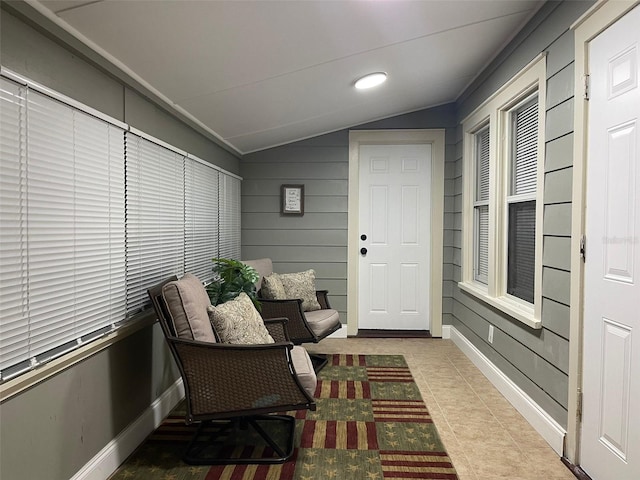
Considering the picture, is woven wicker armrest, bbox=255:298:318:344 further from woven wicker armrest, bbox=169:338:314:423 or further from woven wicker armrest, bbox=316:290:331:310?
woven wicker armrest, bbox=169:338:314:423

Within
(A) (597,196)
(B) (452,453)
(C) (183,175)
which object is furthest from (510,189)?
(C) (183,175)

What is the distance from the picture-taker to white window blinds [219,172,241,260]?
12.9ft

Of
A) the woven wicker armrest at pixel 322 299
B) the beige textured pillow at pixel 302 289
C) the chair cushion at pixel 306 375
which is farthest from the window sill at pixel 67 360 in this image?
the woven wicker armrest at pixel 322 299

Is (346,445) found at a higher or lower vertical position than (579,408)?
lower

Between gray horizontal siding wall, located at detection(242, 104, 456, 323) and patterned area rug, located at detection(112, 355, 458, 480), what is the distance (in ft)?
5.47

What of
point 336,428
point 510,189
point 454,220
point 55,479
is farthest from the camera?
point 454,220

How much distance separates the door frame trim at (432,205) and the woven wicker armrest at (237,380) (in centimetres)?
256

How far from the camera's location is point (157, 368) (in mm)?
2574

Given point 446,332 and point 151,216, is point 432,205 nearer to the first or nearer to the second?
point 446,332

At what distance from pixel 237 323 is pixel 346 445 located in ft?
2.87

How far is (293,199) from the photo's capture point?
459 centimetres

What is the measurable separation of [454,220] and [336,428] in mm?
2694

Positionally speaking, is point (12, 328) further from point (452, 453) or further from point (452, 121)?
point (452, 121)

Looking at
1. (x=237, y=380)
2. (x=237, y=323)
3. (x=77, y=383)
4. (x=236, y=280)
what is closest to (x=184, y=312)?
(x=237, y=323)
